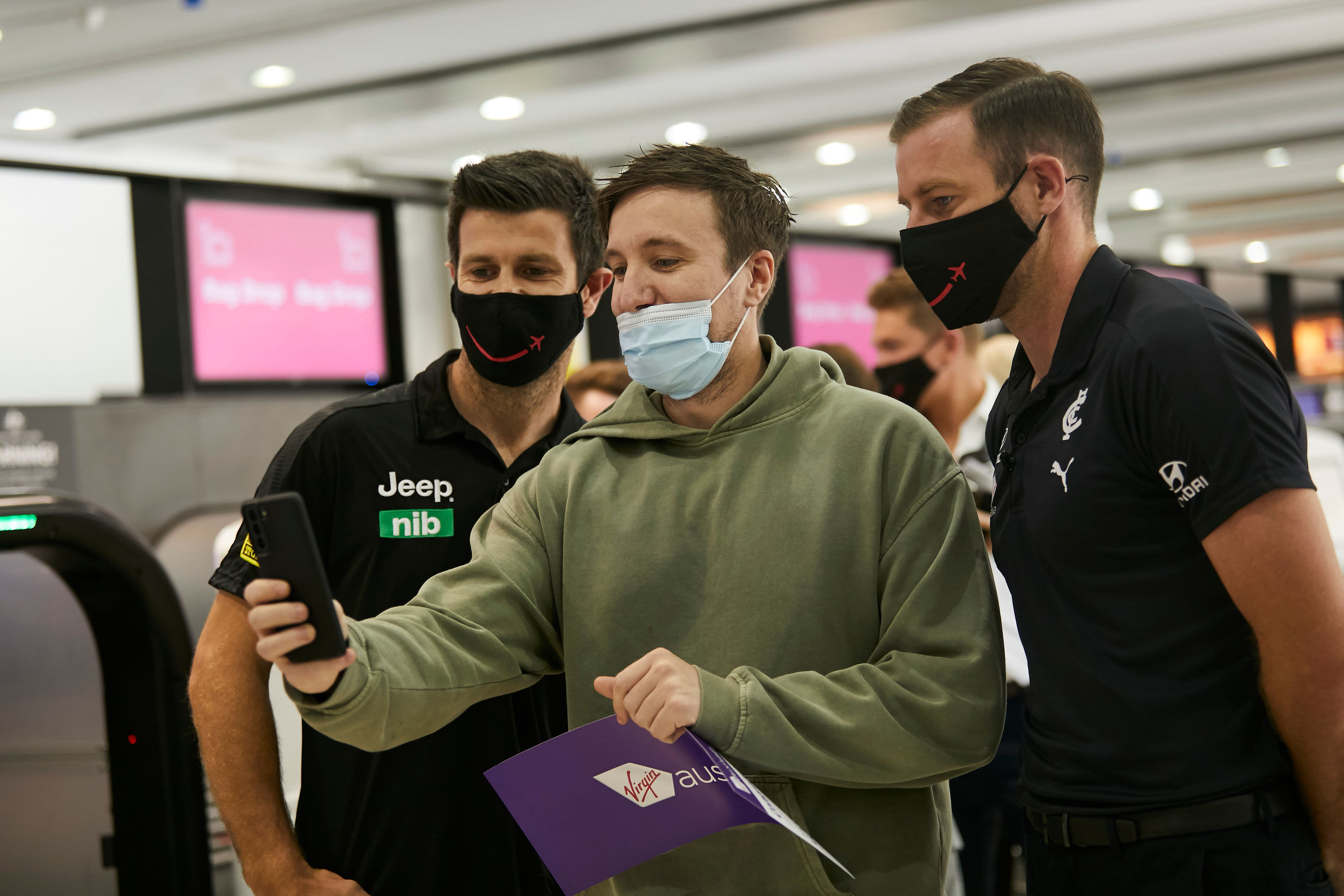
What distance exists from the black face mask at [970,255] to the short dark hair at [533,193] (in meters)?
0.60

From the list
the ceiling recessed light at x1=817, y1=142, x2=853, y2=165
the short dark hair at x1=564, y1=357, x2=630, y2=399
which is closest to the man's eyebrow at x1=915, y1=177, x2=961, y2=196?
the short dark hair at x1=564, y1=357, x2=630, y2=399

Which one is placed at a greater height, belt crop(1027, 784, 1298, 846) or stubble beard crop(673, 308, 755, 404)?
stubble beard crop(673, 308, 755, 404)

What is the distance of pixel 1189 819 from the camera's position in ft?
4.72

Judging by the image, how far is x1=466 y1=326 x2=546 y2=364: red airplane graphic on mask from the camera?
2.02m

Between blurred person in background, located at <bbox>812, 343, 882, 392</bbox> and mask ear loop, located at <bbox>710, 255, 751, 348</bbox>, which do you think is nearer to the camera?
mask ear loop, located at <bbox>710, 255, 751, 348</bbox>

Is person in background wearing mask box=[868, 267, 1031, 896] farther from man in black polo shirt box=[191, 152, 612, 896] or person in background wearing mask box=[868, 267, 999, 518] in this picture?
man in black polo shirt box=[191, 152, 612, 896]

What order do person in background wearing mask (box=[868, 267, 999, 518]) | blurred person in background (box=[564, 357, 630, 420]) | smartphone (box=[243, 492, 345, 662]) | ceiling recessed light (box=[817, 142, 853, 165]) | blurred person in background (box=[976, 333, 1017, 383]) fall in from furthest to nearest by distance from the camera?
ceiling recessed light (box=[817, 142, 853, 165]) → blurred person in background (box=[976, 333, 1017, 383]) → blurred person in background (box=[564, 357, 630, 420]) → person in background wearing mask (box=[868, 267, 999, 518]) → smartphone (box=[243, 492, 345, 662])

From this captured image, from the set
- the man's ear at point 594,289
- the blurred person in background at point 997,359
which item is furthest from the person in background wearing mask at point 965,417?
the man's ear at point 594,289

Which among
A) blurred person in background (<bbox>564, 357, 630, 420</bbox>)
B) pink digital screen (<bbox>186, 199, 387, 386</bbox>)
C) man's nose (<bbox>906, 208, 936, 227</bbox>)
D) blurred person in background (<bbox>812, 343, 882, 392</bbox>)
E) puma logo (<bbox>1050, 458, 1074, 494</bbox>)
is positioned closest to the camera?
puma logo (<bbox>1050, 458, 1074, 494</bbox>)

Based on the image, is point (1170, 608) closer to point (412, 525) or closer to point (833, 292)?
point (412, 525)

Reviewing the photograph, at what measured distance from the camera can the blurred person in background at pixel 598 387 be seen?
12.8ft

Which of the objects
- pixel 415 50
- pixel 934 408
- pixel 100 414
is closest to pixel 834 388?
pixel 934 408

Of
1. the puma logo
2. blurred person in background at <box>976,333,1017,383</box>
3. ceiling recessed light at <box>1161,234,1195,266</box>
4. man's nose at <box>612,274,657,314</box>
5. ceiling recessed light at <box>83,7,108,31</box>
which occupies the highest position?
ceiling recessed light at <box>83,7,108,31</box>

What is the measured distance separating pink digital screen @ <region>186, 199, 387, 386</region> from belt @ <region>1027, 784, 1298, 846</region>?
24.5 ft
